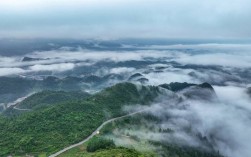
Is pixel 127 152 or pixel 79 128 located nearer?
pixel 127 152

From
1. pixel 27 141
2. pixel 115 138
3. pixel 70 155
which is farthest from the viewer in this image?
pixel 115 138

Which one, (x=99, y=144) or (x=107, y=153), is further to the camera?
(x=99, y=144)

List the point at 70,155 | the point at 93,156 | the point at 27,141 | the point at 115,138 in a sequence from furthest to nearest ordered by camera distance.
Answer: the point at 115,138 → the point at 27,141 → the point at 70,155 → the point at 93,156

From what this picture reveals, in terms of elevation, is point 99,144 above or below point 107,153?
below

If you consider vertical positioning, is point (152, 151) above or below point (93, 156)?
below

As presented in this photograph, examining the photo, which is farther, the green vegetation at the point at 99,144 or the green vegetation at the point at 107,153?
the green vegetation at the point at 99,144

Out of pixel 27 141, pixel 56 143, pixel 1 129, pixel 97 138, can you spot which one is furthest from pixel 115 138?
pixel 1 129

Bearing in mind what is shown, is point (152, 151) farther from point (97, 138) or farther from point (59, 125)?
point (59, 125)

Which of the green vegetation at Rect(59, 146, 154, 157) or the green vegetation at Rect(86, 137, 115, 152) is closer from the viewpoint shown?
the green vegetation at Rect(59, 146, 154, 157)
